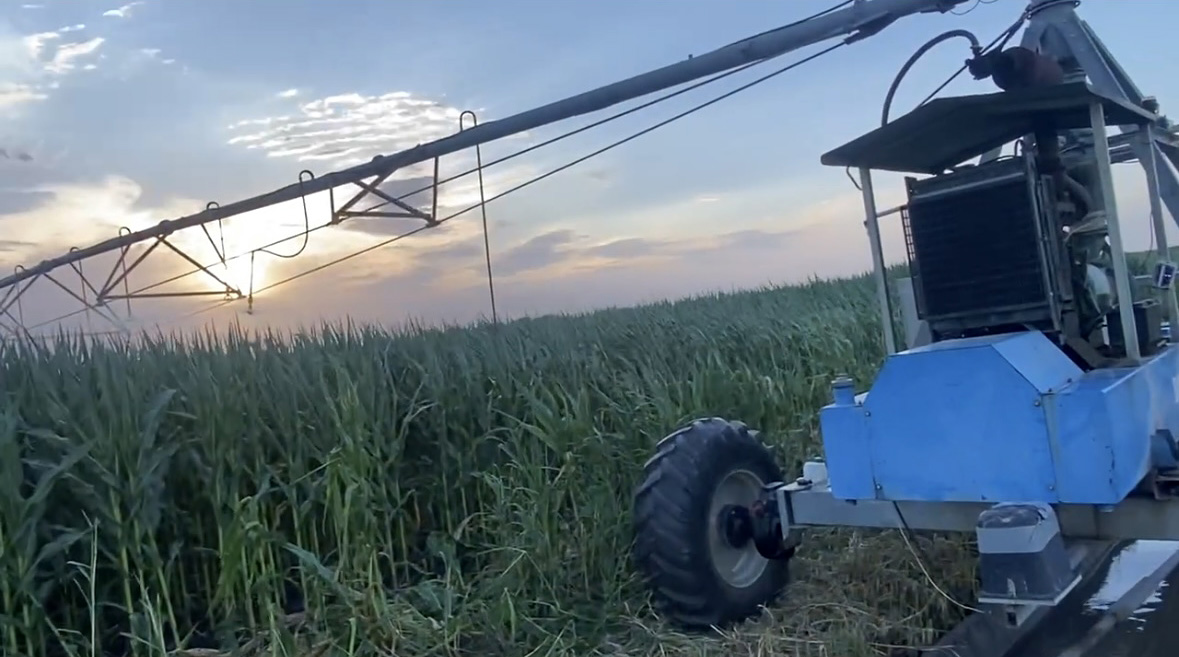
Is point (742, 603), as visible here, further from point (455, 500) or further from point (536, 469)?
point (455, 500)

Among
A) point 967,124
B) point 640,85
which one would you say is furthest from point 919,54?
point 640,85

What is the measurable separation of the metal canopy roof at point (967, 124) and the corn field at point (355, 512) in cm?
184

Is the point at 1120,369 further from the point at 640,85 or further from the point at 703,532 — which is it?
the point at 640,85

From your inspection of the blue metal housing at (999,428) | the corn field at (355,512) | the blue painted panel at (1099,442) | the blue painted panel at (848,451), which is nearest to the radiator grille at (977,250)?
the blue metal housing at (999,428)

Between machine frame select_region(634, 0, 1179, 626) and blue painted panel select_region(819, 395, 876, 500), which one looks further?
blue painted panel select_region(819, 395, 876, 500)

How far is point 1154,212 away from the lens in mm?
4469

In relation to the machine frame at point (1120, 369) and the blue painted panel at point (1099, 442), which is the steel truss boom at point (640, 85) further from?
the blue painted panel at point (1099, 442)

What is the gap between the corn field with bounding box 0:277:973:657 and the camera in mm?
3604

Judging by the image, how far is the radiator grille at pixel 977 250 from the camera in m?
3.65

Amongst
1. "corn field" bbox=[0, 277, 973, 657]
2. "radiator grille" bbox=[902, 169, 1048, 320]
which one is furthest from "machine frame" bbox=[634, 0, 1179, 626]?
"corn field" bbox=[0, 277, 973, 657]

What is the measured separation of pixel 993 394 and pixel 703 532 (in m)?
1.36

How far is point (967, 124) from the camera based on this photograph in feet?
13.1

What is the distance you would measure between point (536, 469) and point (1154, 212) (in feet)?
10.4

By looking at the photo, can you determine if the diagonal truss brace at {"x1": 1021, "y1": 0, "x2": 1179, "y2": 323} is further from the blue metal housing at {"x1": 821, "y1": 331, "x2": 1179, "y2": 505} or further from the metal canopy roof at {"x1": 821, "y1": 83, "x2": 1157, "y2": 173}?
the blue metal housing at {"x1": 821, "y1": 331, "x2": 1179, "y2": 505}
